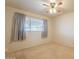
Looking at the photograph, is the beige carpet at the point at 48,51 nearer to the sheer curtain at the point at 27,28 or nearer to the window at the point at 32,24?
the sheer curtain at the point at 27,28

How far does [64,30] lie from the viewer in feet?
12.4

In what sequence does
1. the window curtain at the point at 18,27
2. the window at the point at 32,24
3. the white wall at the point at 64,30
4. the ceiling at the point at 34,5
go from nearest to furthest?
the ceiling at the point at 34,5, the window curtain at the point at 18,27, the window at the point at 32,24, the white wall at the point at 64,30

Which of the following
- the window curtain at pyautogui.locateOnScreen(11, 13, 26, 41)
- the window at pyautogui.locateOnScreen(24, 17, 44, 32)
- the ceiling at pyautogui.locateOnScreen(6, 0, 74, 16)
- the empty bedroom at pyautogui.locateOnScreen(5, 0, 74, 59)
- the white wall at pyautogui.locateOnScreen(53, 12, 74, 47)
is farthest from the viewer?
the white wall at pyautogui.locateOnScreen(53, 12, 74, 47)

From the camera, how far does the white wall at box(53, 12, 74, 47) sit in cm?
367

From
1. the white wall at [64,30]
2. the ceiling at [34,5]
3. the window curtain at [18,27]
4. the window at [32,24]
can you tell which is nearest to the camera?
the ceiling at [34,5]

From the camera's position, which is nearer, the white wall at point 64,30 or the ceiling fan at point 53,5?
the ceiling fan at point 53,5

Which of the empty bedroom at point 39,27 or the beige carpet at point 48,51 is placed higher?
the empty bedroom at point 39,27

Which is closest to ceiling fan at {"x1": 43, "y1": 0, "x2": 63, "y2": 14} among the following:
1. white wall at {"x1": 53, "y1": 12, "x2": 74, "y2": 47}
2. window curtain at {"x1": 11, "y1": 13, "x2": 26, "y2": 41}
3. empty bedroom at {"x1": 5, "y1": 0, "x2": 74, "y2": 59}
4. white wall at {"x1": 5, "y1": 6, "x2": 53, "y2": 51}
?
empty bedroom at {"x1": 5, "y1": 0, "x2": 74, "y2": 59}

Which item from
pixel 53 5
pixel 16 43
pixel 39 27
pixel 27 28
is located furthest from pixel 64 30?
pixel 16 43

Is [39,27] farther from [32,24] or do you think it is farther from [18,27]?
[18,27]

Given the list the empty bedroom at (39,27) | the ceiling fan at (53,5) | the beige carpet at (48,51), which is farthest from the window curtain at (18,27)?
the ceiling fan at (53,5)

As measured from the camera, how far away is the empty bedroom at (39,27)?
3.00m

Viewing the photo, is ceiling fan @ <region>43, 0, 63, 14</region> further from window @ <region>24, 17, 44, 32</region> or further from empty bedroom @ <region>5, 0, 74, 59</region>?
window @ <region>24, 17, 44, 32</region>

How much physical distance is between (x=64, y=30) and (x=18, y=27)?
1861 mm
